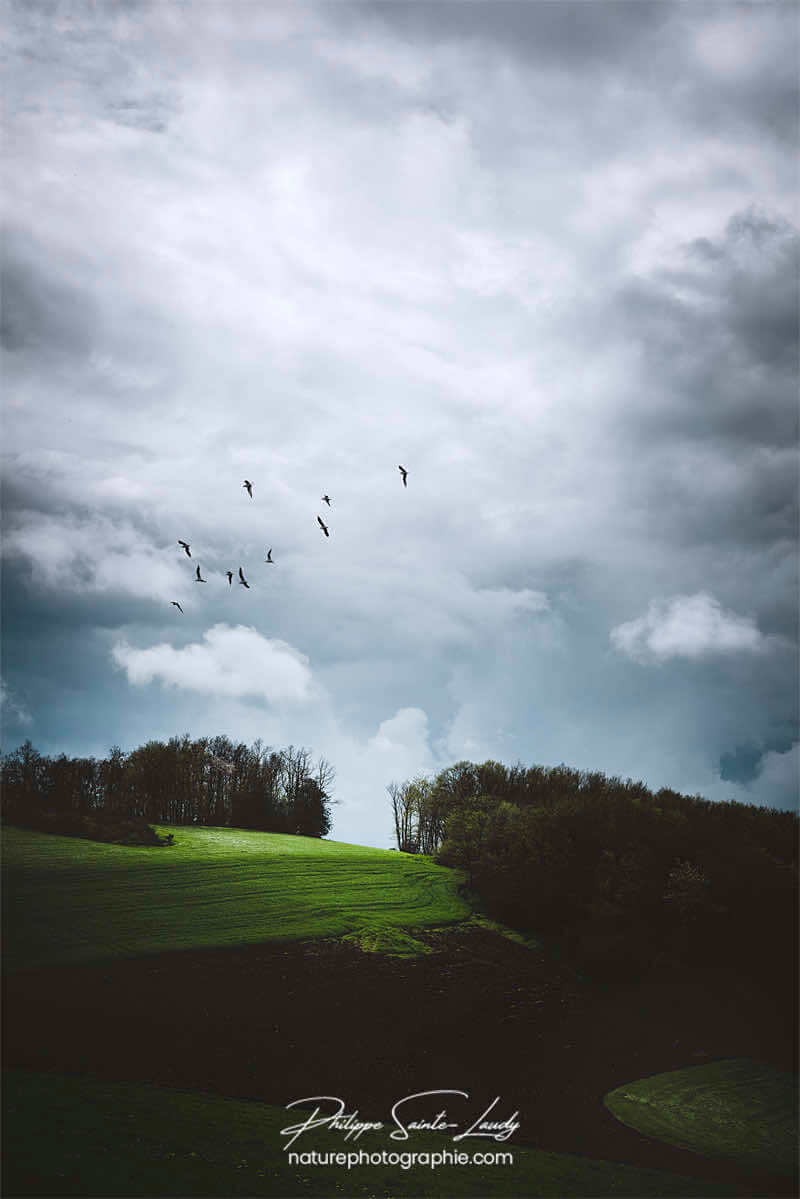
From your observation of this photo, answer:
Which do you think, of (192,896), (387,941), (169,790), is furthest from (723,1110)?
(169,790)

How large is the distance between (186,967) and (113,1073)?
5.95m

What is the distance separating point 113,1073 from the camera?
16.2 m

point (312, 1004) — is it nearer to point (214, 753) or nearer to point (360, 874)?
point (360, 874)

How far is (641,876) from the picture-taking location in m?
30.1

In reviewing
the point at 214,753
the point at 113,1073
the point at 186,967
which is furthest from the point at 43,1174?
the point at 214,753

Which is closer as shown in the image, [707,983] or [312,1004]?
[312,1004]

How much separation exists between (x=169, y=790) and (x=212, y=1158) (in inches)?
1317

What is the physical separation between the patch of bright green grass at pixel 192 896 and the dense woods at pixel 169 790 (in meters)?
2.40

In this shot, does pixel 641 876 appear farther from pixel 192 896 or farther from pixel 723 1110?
pixel 192 896

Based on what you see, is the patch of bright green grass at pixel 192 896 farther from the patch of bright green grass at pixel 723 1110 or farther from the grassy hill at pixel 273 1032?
the patch of bright green grass at pixel 723 1110
